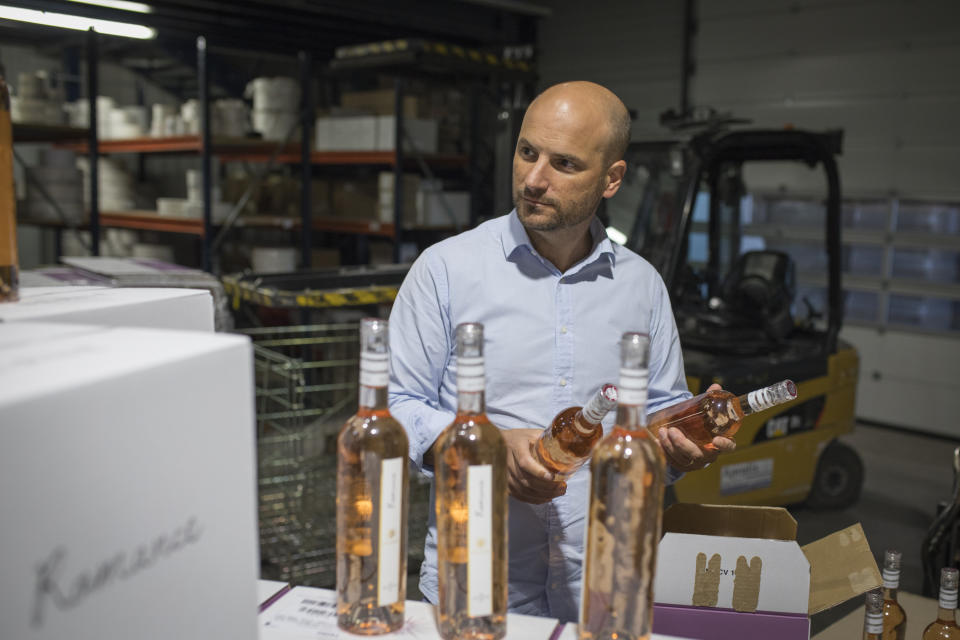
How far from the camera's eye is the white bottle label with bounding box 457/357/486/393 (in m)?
1.12

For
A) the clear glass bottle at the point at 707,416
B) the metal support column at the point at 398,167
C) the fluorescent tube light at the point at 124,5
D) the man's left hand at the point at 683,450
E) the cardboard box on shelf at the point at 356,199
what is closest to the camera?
the clear glass bottle at the point at 707,416

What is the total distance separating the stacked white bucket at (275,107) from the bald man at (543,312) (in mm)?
5431

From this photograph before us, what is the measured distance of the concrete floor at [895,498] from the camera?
15.1 ft

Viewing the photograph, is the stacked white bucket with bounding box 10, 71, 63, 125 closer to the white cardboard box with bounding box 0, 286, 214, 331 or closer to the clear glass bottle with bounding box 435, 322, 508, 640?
the white cardboard box with bounding box 0, 286, 214, 331

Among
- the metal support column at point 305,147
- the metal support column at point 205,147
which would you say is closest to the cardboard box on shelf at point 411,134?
the metal support column at point 305,147

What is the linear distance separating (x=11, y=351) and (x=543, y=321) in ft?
4.34

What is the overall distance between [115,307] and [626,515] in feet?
2.45

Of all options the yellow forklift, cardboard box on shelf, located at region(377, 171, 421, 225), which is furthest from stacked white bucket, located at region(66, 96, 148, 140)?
the yellow forklift

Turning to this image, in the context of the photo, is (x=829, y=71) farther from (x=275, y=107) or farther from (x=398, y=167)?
(x=275, y=107)

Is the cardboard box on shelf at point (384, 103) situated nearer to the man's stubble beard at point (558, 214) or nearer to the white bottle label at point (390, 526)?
the man's stubble beard at point (558, 214)

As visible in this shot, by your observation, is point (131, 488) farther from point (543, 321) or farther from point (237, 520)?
point (543, 321)

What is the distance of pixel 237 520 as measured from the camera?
97cm

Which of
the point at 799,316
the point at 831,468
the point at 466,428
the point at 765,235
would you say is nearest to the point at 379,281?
the point at 799,316

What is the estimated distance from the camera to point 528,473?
1.48m
